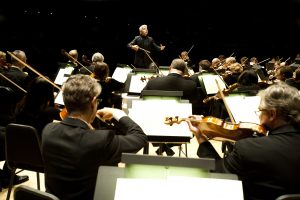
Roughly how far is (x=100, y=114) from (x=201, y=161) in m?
1.18

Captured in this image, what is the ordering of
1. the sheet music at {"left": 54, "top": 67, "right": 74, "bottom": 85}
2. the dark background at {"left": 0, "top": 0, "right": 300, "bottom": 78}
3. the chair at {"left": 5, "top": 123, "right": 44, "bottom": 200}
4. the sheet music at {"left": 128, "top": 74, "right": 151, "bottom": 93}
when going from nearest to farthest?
1. the chair at {"left": 5, "top": 123, "right": 44, "bottom": 200}
2. the sheet music at {"left": 128, "top": 74, "right": 151, "bottom": 93}
3. the sheet music at {"left": 54, "top": 67, "right": 74, "bottom": 85}
4. the dark background at {"left": 0, "top": 0, "right": 300, "bottom": 78}

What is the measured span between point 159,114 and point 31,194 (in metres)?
1.63

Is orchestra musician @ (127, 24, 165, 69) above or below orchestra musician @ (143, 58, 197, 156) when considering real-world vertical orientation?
above

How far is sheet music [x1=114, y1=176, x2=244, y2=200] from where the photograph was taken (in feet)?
4.74

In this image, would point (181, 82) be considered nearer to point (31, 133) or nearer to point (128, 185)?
point (31, 133)

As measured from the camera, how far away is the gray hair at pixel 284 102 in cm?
192

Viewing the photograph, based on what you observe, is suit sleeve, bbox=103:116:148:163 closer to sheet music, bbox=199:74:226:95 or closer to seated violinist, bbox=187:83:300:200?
seated violinist, bbox=187:83:300:200

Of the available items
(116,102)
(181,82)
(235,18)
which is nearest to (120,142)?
(181,82)

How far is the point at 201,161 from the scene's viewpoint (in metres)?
1.50

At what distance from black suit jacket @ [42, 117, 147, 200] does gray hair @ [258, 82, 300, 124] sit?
87cm

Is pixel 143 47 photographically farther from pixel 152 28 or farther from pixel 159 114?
pixel 159 114

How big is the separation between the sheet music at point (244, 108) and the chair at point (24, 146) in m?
1.71

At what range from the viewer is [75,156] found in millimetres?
1849

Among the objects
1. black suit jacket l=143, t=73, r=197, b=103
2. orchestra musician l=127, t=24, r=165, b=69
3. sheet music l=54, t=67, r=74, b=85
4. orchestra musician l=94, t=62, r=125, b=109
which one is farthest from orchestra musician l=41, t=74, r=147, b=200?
orchestra musician l=127, t=24, r=165, b=69
